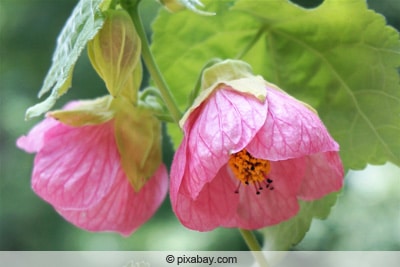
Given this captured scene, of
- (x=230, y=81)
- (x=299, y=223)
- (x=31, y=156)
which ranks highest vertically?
(x=230, y=81)

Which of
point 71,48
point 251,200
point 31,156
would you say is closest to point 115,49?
point 71,48

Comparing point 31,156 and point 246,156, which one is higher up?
point 246,156

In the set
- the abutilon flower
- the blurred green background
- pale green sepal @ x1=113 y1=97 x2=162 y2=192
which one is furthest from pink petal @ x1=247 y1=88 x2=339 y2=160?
the blurred green background

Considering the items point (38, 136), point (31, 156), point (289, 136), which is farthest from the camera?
point (31, 156)

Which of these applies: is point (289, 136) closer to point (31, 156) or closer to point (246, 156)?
point (246, 156)

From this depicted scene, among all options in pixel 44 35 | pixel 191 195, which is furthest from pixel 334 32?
pixel 44 35

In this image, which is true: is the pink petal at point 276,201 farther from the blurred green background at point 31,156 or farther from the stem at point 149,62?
the blurred green background at point 31,156
